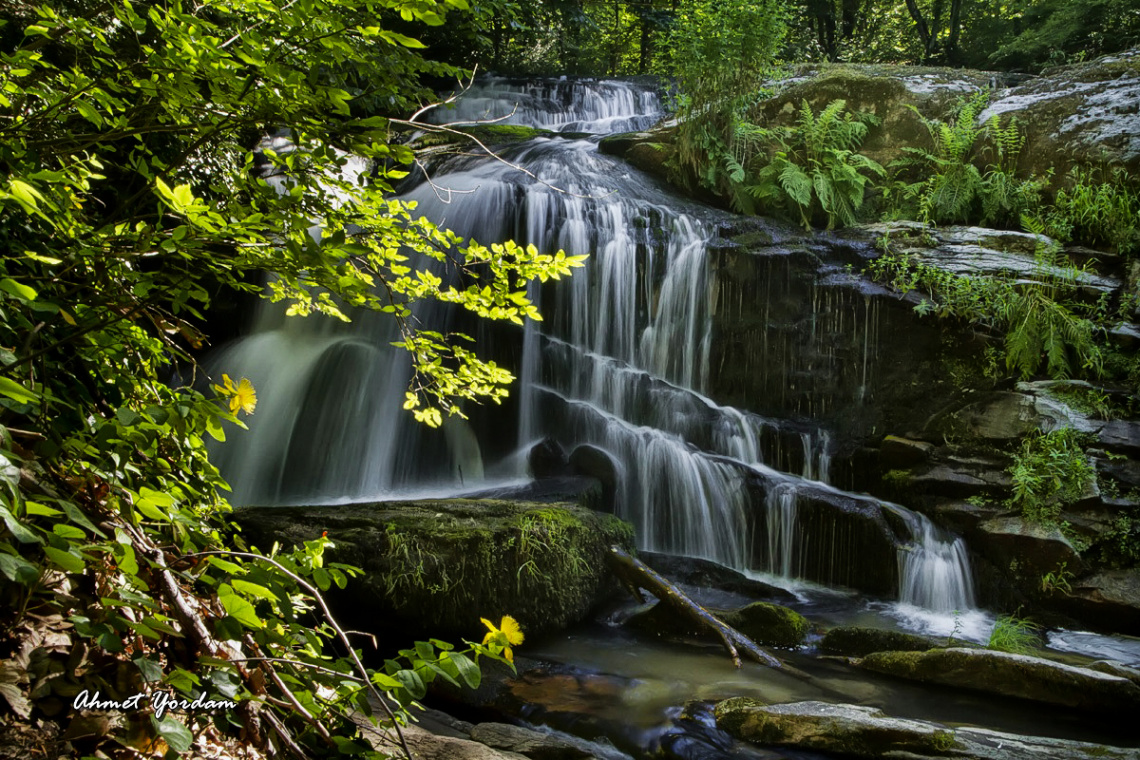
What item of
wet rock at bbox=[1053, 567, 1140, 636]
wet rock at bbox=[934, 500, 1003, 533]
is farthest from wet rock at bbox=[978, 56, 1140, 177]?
wet rock at bbox=[1053, 567, 1140, 636]

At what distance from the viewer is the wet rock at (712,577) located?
20.7ft

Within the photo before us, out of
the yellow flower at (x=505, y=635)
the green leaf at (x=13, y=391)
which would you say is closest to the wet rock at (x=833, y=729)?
the yellow flower at (x=505, y=635)

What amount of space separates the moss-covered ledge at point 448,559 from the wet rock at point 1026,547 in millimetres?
3808

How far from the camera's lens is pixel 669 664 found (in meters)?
4.82

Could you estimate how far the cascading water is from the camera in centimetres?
702

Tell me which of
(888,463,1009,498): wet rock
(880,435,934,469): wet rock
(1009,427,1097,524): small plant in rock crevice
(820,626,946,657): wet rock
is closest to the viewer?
(820,626,946,657): wet rock

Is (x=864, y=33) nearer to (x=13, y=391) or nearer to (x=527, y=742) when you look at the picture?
(x=527, y=742)

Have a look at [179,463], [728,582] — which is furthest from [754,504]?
[179,463]

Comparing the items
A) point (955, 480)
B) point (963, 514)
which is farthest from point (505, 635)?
point (955, 480)

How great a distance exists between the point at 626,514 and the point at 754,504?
1257 mm

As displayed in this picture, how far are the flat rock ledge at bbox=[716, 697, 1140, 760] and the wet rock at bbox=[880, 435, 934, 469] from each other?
3.88 metres

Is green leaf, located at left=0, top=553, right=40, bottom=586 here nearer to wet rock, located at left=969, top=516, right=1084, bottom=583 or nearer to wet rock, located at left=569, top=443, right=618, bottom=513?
wet rock, located at left=569, top=443, right=618, bottom=513

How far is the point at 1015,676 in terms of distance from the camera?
179 inches

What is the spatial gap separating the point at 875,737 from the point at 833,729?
20 cm
